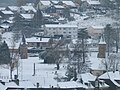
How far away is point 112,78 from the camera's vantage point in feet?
60.7

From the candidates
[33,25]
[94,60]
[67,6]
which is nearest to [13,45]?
[94,60]

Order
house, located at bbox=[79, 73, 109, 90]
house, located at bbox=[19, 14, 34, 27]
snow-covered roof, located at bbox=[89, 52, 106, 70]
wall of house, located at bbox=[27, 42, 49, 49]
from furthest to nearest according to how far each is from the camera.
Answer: house, located at bbox=[19, 14, 34, 27] < wall of house, located at bbox=[27, 42, 49, 49] < snow-covered roof, located at bbox=[89, 52, 106, 70] < house, located at bbox=[79, 73, 109, 90]

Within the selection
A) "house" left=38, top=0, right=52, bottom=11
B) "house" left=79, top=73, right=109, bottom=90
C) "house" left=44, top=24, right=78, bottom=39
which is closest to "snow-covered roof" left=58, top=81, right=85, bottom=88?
"house" left=79, top=73, right=109, bottom=90

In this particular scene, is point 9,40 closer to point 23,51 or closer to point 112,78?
point 23,51

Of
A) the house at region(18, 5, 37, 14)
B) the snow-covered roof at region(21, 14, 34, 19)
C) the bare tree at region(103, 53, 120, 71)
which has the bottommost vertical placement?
the bare tree at region(103, 53, 120, 71)

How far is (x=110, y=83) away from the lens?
18.2 m

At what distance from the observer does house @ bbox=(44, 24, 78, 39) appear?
30359mm

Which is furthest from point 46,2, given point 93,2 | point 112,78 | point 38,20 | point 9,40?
point 112,78

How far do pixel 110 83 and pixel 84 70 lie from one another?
3.09m

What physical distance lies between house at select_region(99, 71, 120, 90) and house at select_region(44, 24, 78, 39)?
11.5 meters

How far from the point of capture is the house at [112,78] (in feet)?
59.4

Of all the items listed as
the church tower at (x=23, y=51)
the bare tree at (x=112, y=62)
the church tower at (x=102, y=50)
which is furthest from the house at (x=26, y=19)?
the bare tree at (x=112, y=62)

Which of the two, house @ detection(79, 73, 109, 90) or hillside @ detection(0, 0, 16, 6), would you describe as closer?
house @ detection(79, 73, 109, 90)

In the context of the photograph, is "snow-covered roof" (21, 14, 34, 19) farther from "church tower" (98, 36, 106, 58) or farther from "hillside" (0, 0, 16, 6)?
"church tower" (98, 36, 106, 58)
